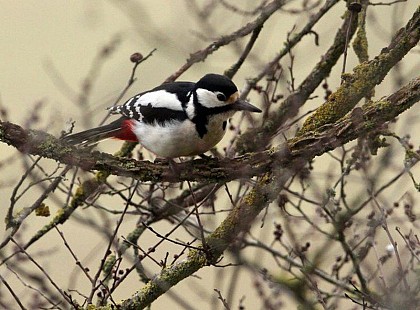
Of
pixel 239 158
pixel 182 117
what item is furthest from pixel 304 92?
pixel 239 158

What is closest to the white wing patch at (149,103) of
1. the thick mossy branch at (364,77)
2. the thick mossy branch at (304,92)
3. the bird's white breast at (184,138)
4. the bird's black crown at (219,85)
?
the bird's white breast at (184,138)

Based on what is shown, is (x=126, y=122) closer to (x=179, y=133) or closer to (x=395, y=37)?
(x=179, y=133)

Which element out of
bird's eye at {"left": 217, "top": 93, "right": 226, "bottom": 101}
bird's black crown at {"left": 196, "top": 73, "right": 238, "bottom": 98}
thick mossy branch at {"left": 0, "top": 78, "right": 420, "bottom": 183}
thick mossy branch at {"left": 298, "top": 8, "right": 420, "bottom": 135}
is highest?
bird's black crown at {"left": 196, "top": 73, "right": 238, "bottom": 98}

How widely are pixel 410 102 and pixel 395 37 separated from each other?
1.75ft

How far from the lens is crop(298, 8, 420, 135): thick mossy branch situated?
3664 millimetres

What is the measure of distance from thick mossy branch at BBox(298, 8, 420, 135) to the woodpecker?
359 millimetres

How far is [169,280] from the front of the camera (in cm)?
386

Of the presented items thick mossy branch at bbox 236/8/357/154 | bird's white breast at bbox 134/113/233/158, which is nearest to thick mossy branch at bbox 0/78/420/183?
Answer: bird's white breast at bbox 134/113/233/158

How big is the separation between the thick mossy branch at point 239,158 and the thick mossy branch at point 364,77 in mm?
145

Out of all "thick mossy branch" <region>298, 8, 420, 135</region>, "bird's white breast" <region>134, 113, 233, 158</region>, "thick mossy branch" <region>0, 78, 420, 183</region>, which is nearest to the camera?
"thick mossy branch" <region>0, 78, 420, 183</region>

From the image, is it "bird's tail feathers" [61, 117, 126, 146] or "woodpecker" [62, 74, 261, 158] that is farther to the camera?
"bird's tail feathers" [61, 117, 126, 146]

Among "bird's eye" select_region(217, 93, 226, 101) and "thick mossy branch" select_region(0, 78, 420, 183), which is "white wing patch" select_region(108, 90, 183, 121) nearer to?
"bird's eye" select_region(217, 93, 226, 101)

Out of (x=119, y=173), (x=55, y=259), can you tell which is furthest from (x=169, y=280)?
(x=55, y=259)

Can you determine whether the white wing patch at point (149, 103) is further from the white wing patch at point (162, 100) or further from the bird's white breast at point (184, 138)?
the bird's white breast at point (184, 138)
